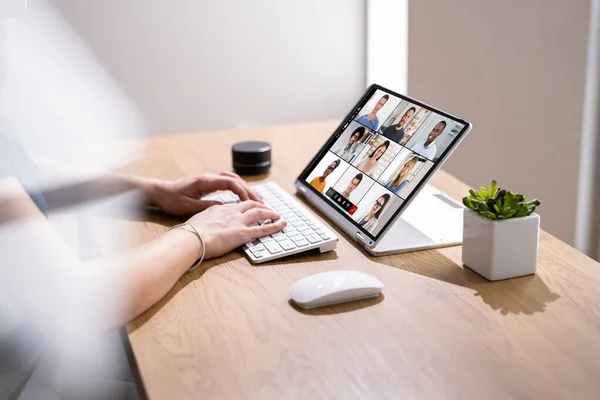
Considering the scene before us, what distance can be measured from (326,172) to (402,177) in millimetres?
266

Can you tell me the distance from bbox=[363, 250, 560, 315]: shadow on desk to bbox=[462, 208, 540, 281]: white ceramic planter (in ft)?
0.05

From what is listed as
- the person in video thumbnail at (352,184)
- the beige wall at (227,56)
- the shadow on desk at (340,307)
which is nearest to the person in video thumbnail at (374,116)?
the person in video thumbnail at (352,184)

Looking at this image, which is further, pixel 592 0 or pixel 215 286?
pixel 592 0

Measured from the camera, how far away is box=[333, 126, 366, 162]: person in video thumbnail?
4.81 feet

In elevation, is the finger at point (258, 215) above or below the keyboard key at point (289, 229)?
above

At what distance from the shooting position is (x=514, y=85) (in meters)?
2.52

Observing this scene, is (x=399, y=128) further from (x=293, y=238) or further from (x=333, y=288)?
(x=333, y=288)

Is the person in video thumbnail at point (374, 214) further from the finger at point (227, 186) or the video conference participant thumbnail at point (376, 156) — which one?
the finger at point (227, 186)

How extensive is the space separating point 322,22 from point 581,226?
219 cm

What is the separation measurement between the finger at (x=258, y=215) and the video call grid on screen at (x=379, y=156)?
0.13 m

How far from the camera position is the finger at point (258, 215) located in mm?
1335

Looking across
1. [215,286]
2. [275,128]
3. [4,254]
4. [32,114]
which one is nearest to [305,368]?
[215,286]

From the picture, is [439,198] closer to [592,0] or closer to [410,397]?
[410,397]

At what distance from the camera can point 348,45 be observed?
13.7 feet
